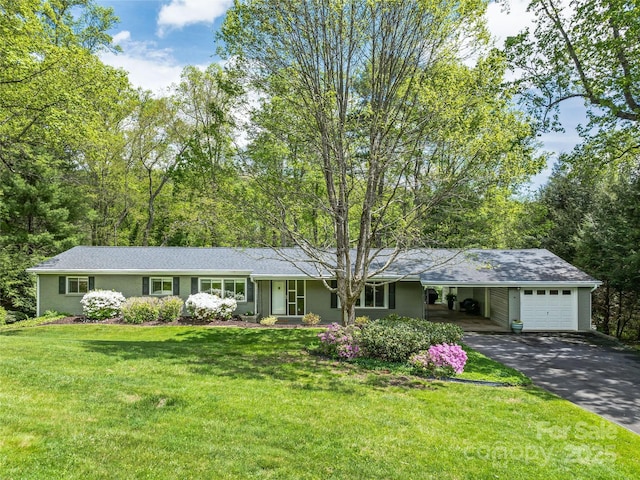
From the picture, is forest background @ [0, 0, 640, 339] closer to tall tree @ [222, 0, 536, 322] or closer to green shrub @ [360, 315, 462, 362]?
tall tree @ [222, 0, 536, 322]

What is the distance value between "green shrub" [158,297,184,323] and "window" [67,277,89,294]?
4311 millimetres

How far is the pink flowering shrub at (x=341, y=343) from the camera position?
35.2 ft

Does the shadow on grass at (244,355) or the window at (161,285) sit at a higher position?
the window at (161,285)

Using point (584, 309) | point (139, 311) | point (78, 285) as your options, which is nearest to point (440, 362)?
point (584, 309)

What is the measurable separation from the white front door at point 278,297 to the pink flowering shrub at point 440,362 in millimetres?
9121

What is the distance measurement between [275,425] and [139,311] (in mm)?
12682

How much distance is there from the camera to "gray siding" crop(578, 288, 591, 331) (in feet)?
53.3

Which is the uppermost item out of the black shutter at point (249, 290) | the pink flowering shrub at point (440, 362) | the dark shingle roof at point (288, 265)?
the dark shingle roof at point (288, 265)

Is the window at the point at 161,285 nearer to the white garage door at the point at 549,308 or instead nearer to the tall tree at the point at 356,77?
the tall tree at the point at 356,77

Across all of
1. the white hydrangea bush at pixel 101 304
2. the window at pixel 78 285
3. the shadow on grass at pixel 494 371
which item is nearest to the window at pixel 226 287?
the white hydrangea bush at pixel 101 304

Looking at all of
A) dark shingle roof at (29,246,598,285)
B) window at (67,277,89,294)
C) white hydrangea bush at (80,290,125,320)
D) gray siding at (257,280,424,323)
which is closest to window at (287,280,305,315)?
gray siding at (257,280,424,323)

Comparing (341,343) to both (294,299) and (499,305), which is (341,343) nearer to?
(294,299)

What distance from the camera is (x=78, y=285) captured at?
18234 mm

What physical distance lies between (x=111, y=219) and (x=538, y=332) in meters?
28.1
